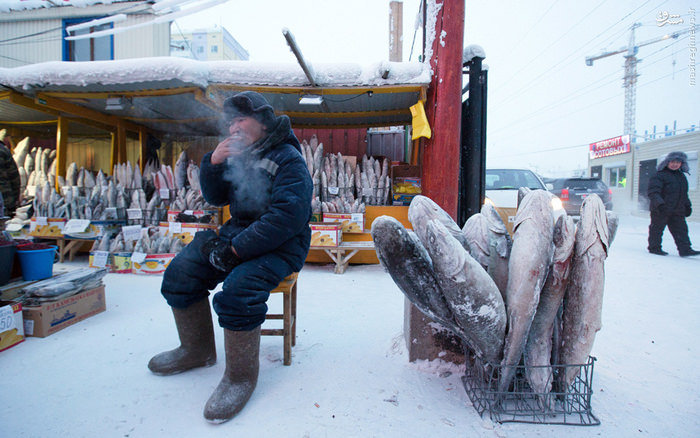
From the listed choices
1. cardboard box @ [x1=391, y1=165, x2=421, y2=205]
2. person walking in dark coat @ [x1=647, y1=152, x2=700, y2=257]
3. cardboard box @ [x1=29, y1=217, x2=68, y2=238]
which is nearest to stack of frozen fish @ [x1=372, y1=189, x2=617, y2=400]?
cardboard box @ [x1=391, y1=165, x2=421, y2=205]

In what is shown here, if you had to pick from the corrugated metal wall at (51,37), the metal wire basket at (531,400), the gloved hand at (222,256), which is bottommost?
the metal wire basket at (531,400)

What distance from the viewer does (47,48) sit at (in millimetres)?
9438

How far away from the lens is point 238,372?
1545mm

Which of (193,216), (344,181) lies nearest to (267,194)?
(344,181)

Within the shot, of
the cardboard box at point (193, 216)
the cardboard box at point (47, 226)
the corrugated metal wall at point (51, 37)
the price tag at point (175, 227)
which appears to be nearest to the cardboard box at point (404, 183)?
the cardboard box at point (193, 216)

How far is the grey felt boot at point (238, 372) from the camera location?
146 cm

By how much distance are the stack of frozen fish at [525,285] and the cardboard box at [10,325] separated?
7.94 ft

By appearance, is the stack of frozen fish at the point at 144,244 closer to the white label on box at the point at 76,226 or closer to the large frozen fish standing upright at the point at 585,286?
the white label on box at the point at 76,226

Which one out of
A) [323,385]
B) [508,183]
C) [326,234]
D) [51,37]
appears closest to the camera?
[323,385]

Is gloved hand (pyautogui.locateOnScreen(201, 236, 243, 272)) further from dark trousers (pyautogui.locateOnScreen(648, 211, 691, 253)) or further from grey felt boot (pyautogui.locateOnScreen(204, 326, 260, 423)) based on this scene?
dark trousers (pyautogui.locateOnScreen(648, 211, 691, 253))

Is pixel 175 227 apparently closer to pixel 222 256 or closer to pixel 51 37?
pixel 222 256

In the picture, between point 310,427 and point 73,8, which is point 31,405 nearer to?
point 310,427

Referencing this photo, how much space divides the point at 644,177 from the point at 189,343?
21999mm

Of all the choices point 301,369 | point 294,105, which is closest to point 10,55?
point 294,105
